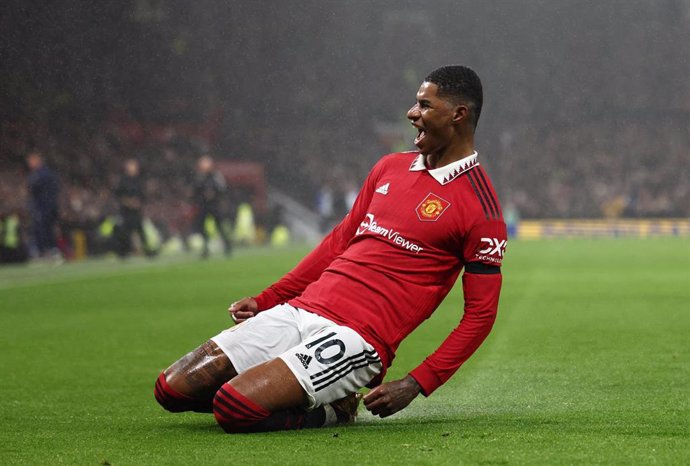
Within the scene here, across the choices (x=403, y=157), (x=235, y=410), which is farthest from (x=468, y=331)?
(x=235, y=410)

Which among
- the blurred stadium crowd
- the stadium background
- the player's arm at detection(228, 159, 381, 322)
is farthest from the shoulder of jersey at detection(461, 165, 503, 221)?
the blurred stadium crowd

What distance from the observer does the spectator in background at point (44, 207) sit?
23.5 metres

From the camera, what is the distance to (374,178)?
5.64m

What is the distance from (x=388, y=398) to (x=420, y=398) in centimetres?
167

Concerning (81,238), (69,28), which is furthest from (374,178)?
(69,28)

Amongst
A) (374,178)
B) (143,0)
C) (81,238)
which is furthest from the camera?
(143,0)

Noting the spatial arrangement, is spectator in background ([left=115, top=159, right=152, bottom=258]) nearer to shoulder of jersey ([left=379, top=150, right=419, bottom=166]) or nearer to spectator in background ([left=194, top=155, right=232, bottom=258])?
spectator in background ([left=194, top=155, right=232, bottom=258])

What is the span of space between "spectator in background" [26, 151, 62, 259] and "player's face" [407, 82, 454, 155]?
18723 millimetres

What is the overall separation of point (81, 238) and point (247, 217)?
8.45 metres

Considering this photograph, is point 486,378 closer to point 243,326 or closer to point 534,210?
point 243,326

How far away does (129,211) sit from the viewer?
82.4 feet

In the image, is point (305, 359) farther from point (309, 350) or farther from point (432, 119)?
point (432, 119)

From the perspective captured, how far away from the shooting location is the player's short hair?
526 centimetres

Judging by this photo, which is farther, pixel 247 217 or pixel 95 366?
pixel 247 217
